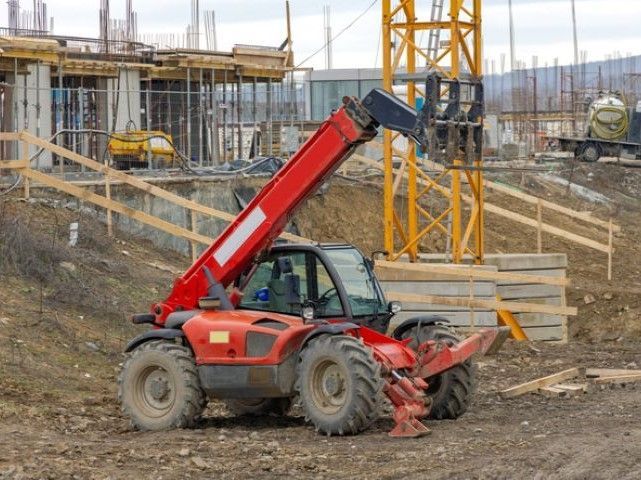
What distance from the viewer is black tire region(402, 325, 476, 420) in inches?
546

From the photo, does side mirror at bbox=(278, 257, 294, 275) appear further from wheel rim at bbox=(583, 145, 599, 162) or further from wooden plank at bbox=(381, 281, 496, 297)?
wheel rim at bbox=(583, 145, 599, 162)

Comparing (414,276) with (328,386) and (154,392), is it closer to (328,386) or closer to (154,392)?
(154,392)

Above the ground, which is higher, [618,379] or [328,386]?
[328,386]

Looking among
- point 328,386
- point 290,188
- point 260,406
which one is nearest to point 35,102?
point 260,406

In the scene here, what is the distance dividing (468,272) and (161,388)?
8.94 metres

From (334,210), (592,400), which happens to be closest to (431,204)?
(334,210)

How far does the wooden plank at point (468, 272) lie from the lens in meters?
Result: 21.0

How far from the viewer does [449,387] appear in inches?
546

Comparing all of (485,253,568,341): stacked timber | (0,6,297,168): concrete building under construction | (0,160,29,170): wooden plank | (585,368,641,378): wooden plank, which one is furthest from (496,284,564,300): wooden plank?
(0,6,297,168): concrete building under construction

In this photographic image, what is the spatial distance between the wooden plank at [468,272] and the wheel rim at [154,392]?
27.5ft

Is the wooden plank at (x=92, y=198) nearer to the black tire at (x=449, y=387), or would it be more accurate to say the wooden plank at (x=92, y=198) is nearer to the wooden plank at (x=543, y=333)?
the wooden plank at (x=543, y=333)

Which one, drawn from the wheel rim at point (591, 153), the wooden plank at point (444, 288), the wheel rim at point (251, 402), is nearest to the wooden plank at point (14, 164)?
the wooden plank at point (444, 288)

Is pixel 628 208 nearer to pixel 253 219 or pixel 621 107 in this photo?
pixel 621 107

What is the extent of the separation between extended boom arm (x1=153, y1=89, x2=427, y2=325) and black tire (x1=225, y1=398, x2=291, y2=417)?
1.25 metres
